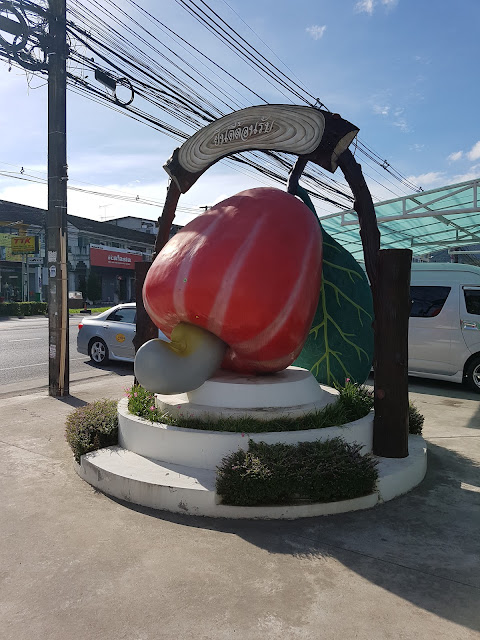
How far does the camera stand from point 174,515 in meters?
3.94

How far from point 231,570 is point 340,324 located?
3.54 metres

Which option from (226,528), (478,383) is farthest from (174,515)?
(478,383)

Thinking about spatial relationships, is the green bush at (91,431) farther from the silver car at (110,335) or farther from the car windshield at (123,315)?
the car windshield at (123,315)

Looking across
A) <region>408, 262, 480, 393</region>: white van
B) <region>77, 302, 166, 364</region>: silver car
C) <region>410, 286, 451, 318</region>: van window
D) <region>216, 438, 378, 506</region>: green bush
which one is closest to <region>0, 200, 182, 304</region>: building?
<region>77, 302, 166, 364</region>: silver car

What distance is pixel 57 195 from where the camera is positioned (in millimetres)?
8312

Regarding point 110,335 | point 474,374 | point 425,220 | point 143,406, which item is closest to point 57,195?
point 110,335

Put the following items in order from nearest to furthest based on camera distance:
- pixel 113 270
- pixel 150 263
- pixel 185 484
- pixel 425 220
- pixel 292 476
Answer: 1. pixel 292 476
2. pixel 185 484
3. pixel 150 263
4. pixel 425 220
5. pixel 113 270

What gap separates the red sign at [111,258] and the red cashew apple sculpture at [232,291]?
40.5 meters

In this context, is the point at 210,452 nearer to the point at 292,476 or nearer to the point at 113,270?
the point at 292,476

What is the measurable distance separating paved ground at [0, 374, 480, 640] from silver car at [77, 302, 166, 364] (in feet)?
21.7

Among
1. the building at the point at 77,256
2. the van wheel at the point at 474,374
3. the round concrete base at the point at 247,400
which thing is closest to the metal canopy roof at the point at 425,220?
the van wheel at the point at 474,374

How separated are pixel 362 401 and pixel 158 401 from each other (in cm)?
210

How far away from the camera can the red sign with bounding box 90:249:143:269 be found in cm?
4391

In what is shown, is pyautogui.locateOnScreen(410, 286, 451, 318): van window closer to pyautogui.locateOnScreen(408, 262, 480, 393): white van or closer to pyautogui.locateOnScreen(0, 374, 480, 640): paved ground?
pyautogui.locateOnScreen(408, 262, 480, 393): white van
